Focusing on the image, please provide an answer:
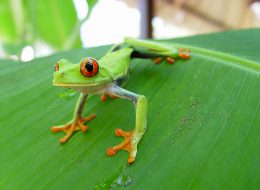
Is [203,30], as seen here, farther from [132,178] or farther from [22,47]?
[132,178]

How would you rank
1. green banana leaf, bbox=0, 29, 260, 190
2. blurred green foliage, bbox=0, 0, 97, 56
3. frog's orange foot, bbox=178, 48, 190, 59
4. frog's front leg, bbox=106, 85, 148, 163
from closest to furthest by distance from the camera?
green banana leaf, bbox=0, 29, 260, 190 → frog's front leg, bbox=106, 85, 148, 163 → frog's orange foot, bbox=178, 48, 190, 59 → blurred green foliage, bbox=0, 0, 97, 56

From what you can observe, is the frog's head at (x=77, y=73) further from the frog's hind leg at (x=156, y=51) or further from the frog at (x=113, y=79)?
the frog's hind leg at (x=156, y=51)

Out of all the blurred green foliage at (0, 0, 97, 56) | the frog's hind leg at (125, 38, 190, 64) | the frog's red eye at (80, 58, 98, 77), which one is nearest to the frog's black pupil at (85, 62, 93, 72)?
the frog's red eye at (80, 58, 98, 77)

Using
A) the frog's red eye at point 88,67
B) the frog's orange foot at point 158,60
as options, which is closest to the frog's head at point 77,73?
the frog's red eye at point 88,67

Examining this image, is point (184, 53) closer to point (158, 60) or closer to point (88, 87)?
point (158, 60)

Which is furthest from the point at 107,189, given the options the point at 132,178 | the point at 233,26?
the point at 233,26

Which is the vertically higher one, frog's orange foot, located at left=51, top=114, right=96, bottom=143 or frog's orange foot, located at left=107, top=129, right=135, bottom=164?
frog's orange foot, located at left=107, top=129, right=135, bottom=164

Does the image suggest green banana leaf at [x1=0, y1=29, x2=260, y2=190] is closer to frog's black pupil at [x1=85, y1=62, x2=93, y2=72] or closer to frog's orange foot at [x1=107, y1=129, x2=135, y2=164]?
frog's orange foot at [x1=107, y1=129, x2=135, y2=164]

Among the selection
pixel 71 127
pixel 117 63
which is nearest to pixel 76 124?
pixel 71 127
